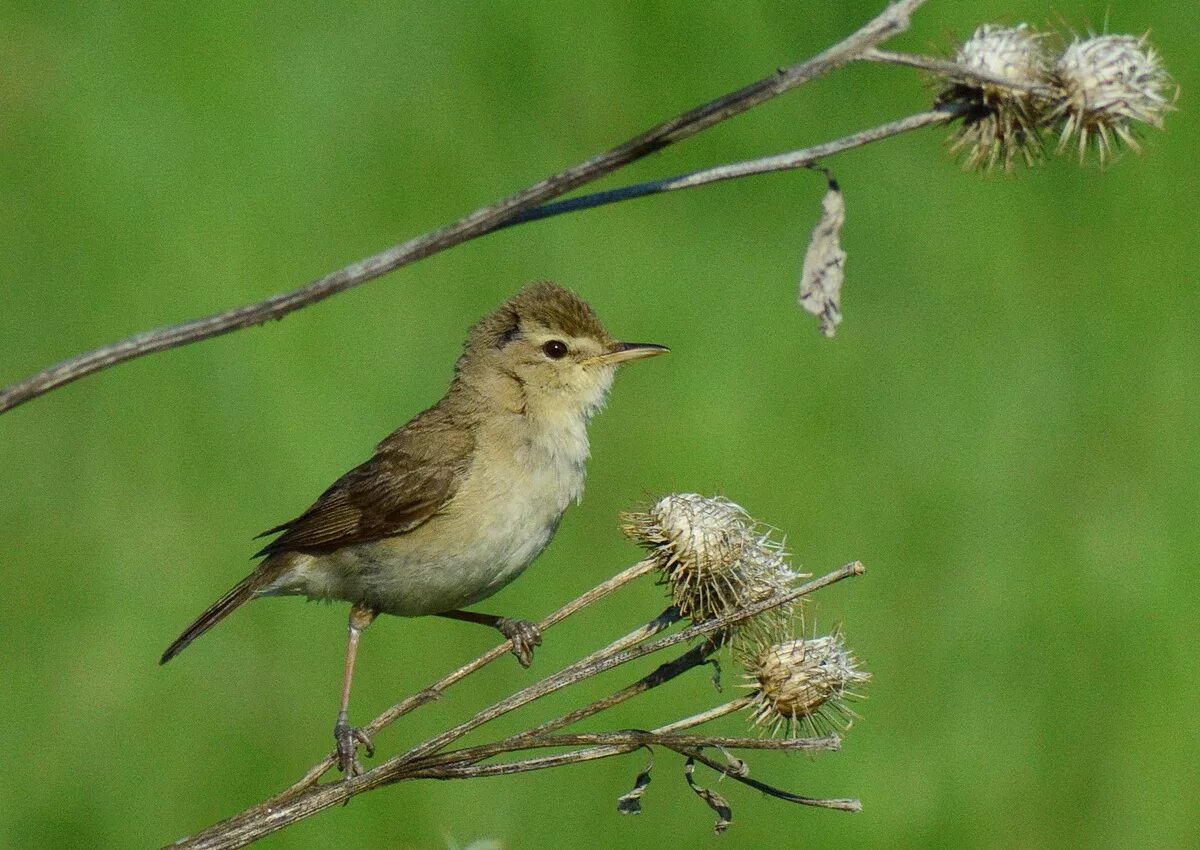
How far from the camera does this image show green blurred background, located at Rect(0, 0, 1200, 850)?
5.97m

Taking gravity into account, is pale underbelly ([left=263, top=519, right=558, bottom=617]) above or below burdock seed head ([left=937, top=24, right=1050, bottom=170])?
below

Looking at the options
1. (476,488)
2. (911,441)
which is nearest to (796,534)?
(911,441)

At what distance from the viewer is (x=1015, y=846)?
6051 millimetres

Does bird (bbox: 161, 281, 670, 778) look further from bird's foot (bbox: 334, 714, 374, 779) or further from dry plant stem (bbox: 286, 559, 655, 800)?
dry plant stem (bbox: 286, 559, 655, 800)

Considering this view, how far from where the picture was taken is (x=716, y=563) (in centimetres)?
331

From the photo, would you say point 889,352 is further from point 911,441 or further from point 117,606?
point 117,606

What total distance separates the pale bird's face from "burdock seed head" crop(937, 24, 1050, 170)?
1.75m

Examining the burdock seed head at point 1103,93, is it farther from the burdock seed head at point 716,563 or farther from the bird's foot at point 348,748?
the bird's foot at point 348,748

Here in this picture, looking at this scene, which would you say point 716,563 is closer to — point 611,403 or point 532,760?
point 532,760

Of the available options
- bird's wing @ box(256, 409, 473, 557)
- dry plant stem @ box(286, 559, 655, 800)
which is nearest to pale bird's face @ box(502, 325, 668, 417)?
bird's wing @ box(256, 409, 473, 557)

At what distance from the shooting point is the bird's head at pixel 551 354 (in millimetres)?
4613

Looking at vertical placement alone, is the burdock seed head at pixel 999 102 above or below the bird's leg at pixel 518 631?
above

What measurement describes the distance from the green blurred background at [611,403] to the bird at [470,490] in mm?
1449

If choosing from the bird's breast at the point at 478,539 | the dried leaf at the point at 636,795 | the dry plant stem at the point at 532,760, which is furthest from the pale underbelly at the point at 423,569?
the dry plant stem at the point at 532,760
